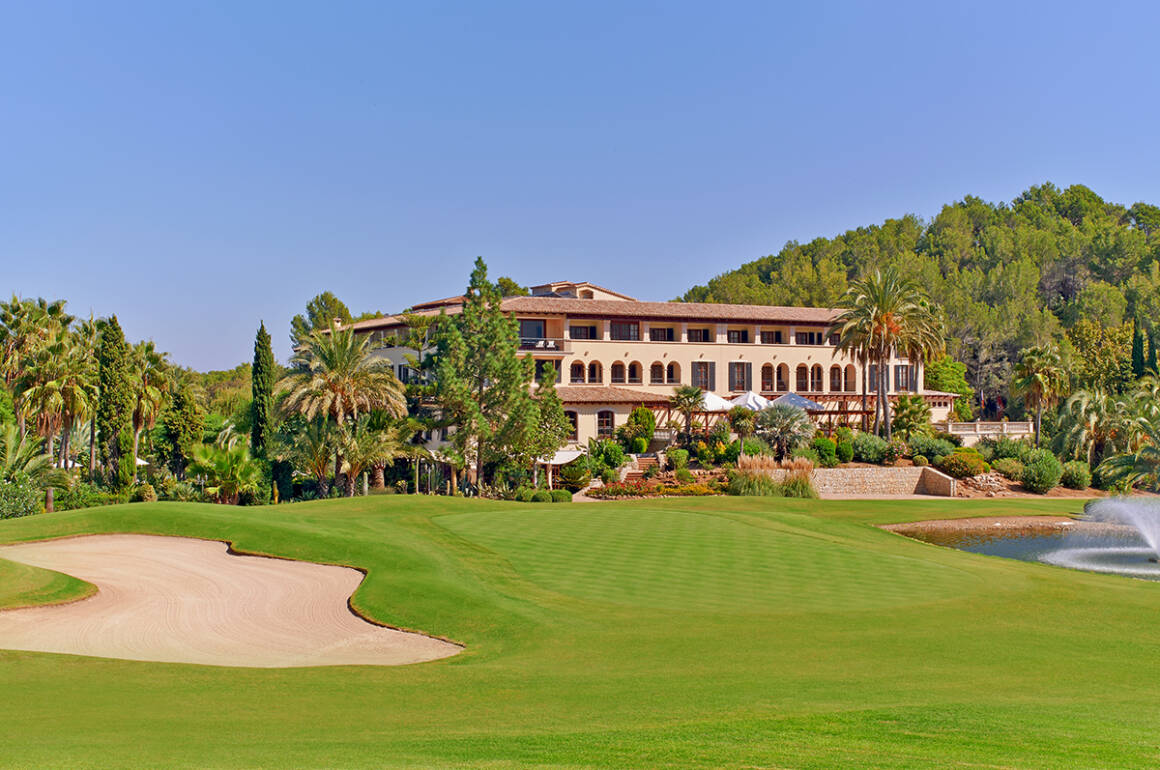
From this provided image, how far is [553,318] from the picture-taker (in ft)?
211

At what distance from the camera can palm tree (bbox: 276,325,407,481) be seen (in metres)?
43.0

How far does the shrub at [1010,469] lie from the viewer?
54062mm

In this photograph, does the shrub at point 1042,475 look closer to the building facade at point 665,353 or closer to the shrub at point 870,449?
the shrub at point 870,449

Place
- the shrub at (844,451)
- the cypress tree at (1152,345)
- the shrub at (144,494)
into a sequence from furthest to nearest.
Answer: the cypress tree at (1152,345) → the shrub at (844,451) → the shrub at (144,494)

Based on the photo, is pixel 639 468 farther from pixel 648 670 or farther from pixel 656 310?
pixel 648 670

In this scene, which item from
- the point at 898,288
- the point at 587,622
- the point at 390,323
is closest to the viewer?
the point at 587,622

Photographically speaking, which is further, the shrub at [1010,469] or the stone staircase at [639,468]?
the shrub at [1010,469]

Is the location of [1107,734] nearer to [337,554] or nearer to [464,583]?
[464,583]

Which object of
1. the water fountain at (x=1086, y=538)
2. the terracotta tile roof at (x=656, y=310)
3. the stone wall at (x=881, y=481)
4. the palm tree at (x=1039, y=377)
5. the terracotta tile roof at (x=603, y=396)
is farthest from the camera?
the terracotta tile roof at (x=656, y=310)

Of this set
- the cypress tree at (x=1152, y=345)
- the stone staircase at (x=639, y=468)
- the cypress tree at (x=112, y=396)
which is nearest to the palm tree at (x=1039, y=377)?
the stone staircase at (x=639, y=468)

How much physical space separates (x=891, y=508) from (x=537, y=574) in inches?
1023

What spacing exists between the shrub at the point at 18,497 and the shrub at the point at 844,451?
40.2 m

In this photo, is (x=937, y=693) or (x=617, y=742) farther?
(x=937, y=693)

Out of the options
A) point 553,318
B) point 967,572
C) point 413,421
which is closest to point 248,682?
point 967,572
